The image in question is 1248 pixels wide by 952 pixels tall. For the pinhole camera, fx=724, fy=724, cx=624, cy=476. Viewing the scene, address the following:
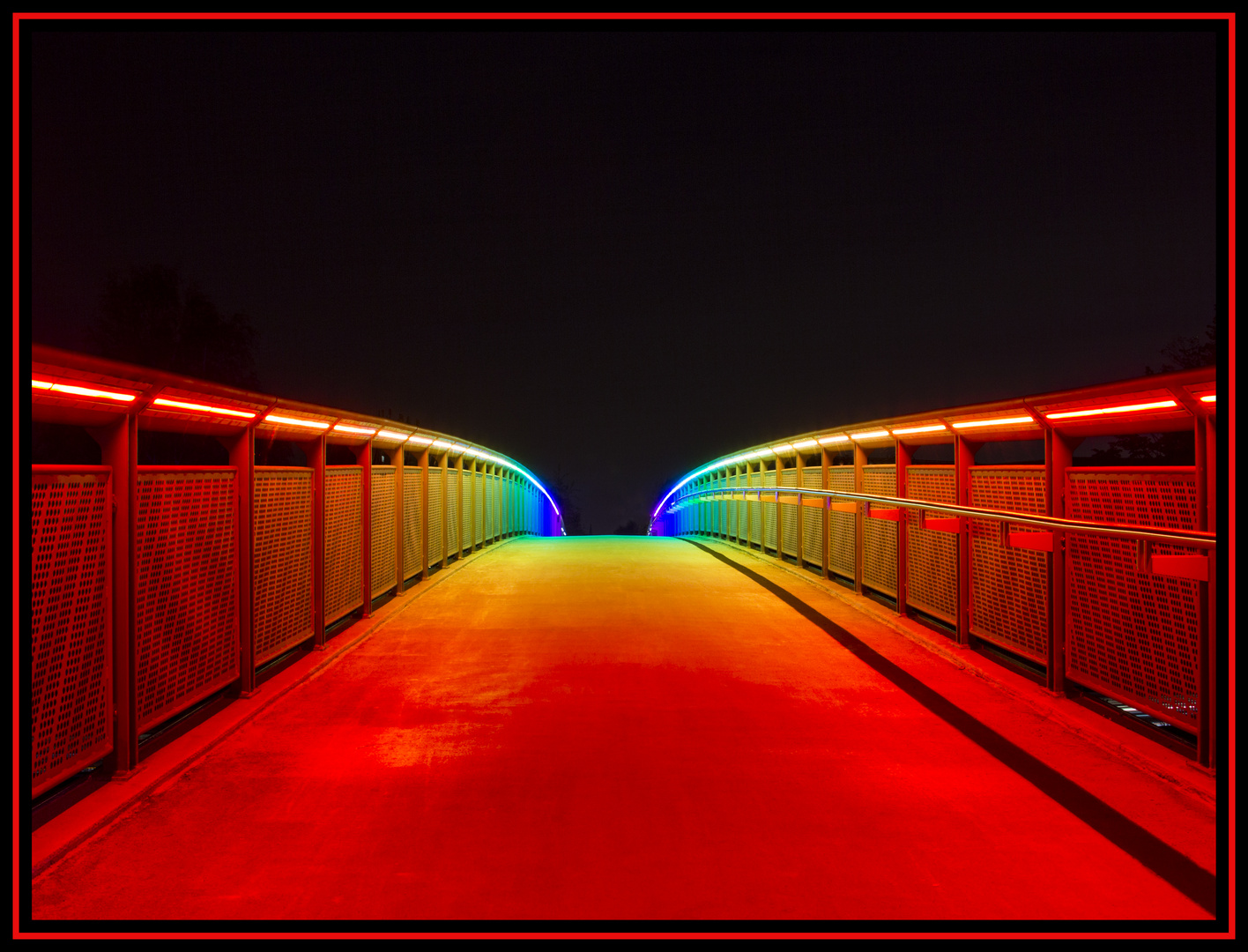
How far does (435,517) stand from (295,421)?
186 inches

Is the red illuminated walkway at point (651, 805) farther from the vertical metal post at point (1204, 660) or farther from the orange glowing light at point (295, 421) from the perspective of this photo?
the orange glowing light at point (295, 421)

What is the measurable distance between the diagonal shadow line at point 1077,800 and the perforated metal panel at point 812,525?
445 cm

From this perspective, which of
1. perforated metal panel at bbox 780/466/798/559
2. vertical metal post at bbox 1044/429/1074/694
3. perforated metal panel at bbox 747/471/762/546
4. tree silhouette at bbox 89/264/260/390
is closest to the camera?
vertical metal post at bbox 1044/429/1074/694

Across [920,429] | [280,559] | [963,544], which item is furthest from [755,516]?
[280,559]

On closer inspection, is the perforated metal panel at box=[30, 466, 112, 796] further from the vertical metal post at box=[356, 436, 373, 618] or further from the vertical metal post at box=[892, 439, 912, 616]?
the vertical metal post at box=[892, 439, 912, 616]

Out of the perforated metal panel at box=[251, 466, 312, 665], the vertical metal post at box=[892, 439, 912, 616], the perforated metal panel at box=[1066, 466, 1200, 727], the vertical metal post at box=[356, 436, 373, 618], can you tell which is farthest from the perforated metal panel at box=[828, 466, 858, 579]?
the perforated metal panel at box=[251, 466, 312, 665]

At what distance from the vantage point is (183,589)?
4062 mm

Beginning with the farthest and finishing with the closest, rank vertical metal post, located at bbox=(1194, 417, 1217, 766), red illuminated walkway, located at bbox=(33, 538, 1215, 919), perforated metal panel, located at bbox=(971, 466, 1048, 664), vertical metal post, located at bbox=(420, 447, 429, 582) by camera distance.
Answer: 1. vertical metal post, located at bbox=(420, 447, 429, 582)
2. perforated metal panel, located at bbox=(971, 466, 1048, 664)
3. vertical metal post, located at bbox=(1194, 417, 1217, 766)
4. red illuminated walkway, located at bbox=(33, 538, 1215, 919)

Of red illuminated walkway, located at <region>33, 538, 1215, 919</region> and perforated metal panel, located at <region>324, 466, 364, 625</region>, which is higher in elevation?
perforated metal panel, located at <region>324, 466, 364, 625</region>

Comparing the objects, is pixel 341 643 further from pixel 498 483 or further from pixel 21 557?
pixel 498 483

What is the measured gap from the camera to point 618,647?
5770 mm

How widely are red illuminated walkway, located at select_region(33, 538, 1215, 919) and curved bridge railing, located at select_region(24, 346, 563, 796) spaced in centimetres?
38

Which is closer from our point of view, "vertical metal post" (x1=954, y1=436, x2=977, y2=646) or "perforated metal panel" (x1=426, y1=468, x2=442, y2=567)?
"vertical metal post" (x1=954, y1=436, x2=977, y2=646)

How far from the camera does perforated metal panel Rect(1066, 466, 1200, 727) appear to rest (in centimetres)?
363
